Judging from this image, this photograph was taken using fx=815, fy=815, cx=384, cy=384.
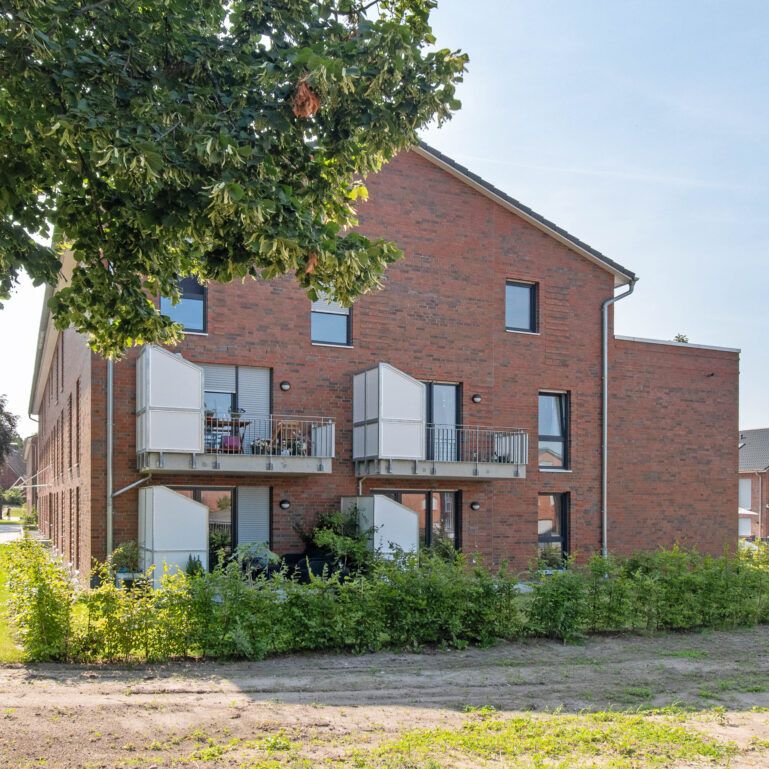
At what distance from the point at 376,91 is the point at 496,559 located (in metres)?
13.9

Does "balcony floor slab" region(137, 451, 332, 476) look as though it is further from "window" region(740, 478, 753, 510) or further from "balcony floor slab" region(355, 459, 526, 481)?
Answer: "window" region(740, 478, 753, 510)

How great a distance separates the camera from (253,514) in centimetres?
1623

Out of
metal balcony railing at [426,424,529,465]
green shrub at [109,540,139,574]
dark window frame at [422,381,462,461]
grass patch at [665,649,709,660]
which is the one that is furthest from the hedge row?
dark window frame at [422,381,462,461]

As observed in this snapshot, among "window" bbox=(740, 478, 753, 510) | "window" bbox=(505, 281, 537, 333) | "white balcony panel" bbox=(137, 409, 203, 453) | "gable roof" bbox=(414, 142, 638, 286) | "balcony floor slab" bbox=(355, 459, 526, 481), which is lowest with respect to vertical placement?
"window" bbox=(740, 478, 753, 510)

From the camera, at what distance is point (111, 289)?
732 centimetres

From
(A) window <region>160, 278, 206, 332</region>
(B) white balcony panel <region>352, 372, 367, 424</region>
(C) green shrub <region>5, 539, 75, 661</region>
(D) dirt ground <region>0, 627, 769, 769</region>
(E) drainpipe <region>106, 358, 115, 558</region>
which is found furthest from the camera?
(B) white balcony panel <region>352, 372, 367, 424</region>

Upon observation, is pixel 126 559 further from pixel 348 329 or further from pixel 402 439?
pixel 348 329

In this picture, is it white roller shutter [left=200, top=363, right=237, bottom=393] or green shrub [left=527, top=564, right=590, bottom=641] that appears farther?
white roller shutter [left=200, top=363, right=237, bottom=393]

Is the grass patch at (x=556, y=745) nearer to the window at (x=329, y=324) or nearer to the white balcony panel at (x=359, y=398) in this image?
the white balcony panel at (x=359, y=398)

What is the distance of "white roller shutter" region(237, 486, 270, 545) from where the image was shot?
1612 centimetres

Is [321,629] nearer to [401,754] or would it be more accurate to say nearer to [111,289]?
[401,754]

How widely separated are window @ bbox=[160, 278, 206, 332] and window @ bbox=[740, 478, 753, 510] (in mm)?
40551

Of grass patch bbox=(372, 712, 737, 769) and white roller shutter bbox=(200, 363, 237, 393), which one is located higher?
white roller shutter bbox=(200, 363, 237, 393)

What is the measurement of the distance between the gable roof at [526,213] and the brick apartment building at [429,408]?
5 centimetres
